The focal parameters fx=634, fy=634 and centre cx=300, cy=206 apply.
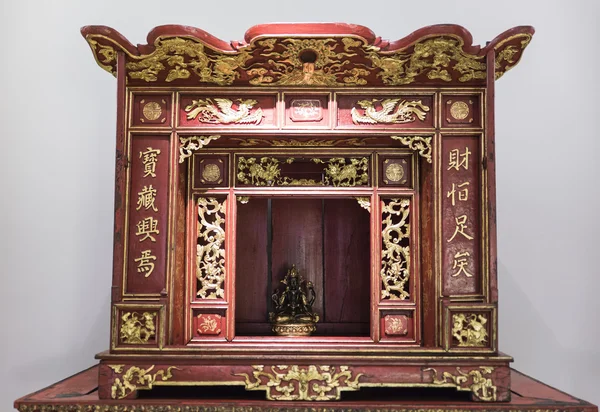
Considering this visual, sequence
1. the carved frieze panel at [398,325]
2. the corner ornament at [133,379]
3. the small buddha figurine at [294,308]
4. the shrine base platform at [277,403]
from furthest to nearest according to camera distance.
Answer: the small buddha figurine at [294,308] → the carved frieze panel at [398,325] → the corner ornament at [133,379] → the shrine base platform at [277,403]

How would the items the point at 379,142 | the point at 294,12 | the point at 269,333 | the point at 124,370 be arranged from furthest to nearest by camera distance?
the point at 294,12 < the point at 269,333 < the point at 379,142 < the point at 124,370

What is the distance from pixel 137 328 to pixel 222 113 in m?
1.17

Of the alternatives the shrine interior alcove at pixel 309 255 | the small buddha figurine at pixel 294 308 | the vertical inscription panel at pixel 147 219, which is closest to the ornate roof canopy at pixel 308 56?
the vertical inscription panel at pixel 147 219

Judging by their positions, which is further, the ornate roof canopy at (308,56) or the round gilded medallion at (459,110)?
the round gilded medallion at (459,110)

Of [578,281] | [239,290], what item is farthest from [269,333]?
[578,281]

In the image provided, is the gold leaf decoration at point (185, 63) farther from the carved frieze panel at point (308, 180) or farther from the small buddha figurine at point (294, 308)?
the small buddha figurine at point (294, 308)

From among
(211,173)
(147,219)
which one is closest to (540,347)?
(211,173)

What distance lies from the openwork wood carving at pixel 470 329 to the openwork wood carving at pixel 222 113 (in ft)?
4.70

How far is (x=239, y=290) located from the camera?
4.08 meters

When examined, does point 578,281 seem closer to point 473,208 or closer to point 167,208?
point 473,208

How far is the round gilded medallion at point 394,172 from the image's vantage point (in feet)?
11.8

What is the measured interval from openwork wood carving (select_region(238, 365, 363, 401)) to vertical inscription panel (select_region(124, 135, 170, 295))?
66 cm

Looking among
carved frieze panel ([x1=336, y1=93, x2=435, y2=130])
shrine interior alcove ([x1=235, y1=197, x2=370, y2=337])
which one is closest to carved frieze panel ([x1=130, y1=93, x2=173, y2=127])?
carved frieze panel ([x1=336, y1=93, x2=435, y2=130])

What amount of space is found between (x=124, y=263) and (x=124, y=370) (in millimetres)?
520
